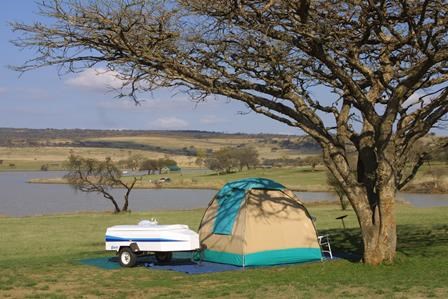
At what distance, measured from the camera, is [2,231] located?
30578mm

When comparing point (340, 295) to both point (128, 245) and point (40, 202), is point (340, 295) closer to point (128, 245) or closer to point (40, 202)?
point (128, 245)

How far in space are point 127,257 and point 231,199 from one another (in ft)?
8.99

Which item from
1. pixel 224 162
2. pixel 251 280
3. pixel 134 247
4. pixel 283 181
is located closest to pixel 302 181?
pixel 283 181

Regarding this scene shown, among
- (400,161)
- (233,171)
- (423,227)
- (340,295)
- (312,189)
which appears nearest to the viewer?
(340,295)

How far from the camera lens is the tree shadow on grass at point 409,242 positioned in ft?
51.7

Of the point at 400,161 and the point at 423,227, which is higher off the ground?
the point at 400,161

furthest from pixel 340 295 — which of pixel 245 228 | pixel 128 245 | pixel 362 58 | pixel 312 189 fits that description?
pixel 312 189

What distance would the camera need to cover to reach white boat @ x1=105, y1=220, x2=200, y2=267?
1400 centimetres

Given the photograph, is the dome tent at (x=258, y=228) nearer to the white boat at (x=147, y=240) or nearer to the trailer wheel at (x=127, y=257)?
the white boat at (x=147, y=240)

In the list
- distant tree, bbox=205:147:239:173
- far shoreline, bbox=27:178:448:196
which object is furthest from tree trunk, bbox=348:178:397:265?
distant tree, bbox=205:147:239:173

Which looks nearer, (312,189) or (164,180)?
(312,189)

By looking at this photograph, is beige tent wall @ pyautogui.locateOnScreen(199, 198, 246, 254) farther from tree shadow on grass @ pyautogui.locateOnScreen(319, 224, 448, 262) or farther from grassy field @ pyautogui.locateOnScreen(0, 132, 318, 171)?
grassy field @ pyautogui.locateOnScreen(0, 132, 318, 171)

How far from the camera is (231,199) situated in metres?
15.3

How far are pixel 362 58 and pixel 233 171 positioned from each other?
8471 centimetres
